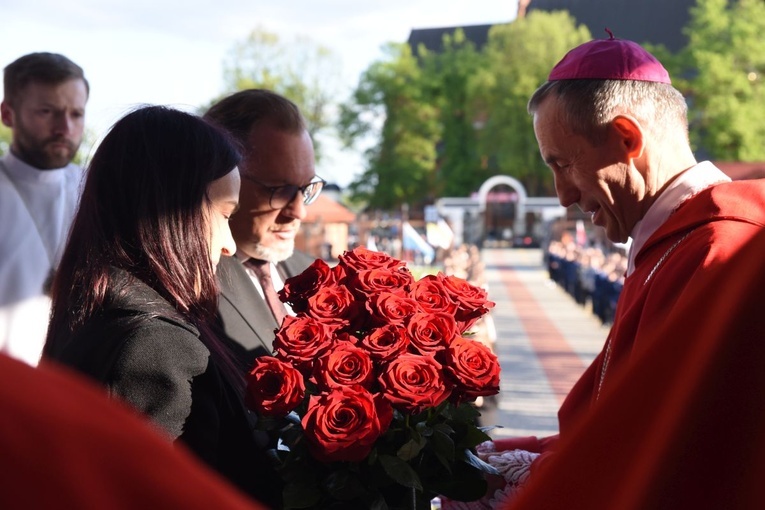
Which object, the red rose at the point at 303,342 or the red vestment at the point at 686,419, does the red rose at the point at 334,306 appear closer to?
the red rose at the point at 303,342

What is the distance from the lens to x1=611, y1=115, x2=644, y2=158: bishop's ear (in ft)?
6.95

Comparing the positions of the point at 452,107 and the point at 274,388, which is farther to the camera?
the point at 452,107

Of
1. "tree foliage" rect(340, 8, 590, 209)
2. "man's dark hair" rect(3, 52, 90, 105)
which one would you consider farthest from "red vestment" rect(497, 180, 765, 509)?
"tree foliage" rect(340, 8, 590, 209)

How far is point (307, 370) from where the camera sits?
178 centimetres

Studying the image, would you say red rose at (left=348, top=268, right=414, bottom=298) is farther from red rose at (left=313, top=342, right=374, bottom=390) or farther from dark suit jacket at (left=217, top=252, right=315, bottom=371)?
dark suit jacket at (left=217, top=252, right=315, bottom=371)

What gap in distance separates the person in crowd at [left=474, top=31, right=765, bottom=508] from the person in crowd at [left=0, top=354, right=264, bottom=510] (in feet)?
0.87

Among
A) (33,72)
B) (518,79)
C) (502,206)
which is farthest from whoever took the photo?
(502,206)

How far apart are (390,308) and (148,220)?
579mm

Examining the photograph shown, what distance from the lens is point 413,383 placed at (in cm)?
170

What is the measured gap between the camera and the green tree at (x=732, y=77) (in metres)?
39.2

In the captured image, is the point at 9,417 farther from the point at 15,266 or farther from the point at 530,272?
the point at 530,272

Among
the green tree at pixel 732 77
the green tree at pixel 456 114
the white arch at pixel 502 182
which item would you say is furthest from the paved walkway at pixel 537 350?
the green tree at pixel 456 114

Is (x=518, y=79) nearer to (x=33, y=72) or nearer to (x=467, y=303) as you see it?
(x=33, y=72)

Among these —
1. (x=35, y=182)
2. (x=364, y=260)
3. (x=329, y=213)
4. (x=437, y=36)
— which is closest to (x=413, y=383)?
(x=364, y=260)
